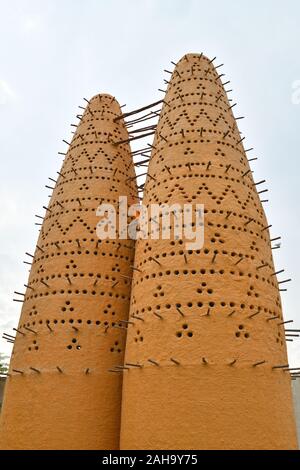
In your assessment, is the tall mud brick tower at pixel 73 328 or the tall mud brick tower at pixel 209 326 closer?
the tall mud brick tower at pixel 209 326

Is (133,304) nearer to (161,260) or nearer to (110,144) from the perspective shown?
(161,260)

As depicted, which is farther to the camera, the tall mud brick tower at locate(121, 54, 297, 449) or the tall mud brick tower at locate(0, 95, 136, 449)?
the tall mud brick tower at locate(0, 95, 136, 449)

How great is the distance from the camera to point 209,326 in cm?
763

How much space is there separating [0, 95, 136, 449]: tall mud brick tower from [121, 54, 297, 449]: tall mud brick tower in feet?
4.82

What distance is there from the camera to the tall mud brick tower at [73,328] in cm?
912

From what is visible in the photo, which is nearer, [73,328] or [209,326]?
[209,326]

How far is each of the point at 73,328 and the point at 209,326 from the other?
3.87 metres

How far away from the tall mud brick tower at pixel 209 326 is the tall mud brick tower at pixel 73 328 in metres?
1.47

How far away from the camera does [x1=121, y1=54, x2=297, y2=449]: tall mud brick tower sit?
7.04 metres

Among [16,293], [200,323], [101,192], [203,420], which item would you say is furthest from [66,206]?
[203,420]

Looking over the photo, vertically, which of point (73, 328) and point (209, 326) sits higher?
point (73, 328)

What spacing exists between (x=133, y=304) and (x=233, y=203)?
3322 mm

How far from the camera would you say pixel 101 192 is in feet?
40.9

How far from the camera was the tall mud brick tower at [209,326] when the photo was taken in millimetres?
7035
